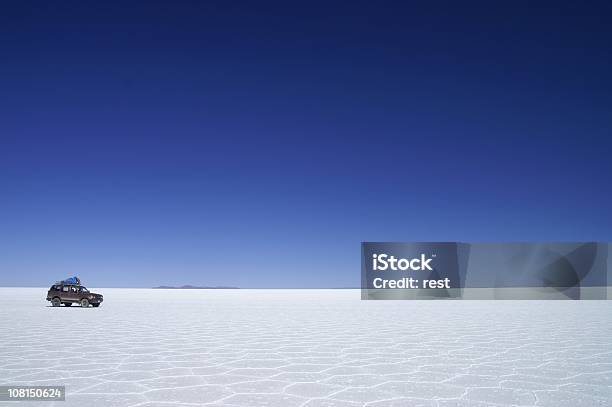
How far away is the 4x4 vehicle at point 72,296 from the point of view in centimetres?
2525

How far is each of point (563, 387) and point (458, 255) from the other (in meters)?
23.7

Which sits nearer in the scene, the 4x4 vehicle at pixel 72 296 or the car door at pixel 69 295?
the 4x4 vehicle at pixel 72 296

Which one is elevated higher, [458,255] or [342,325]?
[458,255]

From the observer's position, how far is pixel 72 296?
25422 millimetres

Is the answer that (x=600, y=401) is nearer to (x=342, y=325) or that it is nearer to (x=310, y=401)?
(x=310, y=401)

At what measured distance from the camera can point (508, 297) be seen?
36562 mm

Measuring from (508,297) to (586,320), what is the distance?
1972 centimetres

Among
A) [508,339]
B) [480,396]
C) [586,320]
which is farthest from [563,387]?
[586,320]

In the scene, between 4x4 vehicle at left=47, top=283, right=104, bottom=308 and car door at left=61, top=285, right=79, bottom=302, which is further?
car door at left=61, top=285, right=79, bottom=302

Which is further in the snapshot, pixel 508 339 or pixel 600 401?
pixel 508 339

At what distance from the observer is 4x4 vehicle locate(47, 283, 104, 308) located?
82.8 ft

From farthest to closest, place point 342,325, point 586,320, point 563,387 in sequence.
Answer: point 586,320
point 342,325
point 563,387

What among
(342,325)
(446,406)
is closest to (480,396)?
(446,406)

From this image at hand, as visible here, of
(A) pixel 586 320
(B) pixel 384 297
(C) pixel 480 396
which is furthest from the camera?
(B) pixel 384 297
